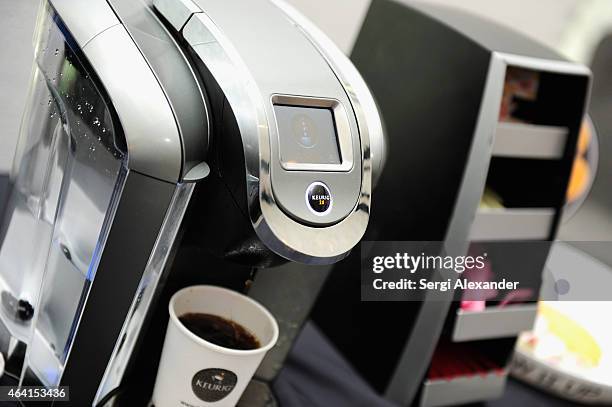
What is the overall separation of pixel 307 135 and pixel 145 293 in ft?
0.49

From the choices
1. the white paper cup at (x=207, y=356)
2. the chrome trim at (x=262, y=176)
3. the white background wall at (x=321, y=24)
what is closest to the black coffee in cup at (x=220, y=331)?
the white paper cup at (x=207, y=356)

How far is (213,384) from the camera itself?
1.50 feet

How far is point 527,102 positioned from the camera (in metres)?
0.70

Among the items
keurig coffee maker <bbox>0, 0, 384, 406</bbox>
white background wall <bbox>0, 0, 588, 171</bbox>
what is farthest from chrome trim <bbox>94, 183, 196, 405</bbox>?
white background wall <bbox>0, 0, 588, 171</bbox>

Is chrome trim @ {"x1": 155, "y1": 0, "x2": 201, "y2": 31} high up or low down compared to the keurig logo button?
up

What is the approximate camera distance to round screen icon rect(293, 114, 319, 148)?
0.42 metres

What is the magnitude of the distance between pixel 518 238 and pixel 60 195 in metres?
0.45

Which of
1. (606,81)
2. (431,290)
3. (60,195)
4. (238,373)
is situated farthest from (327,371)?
(606,81)

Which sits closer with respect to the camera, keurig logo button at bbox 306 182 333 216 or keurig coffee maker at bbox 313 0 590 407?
keurig logo button at bbox 306 182 333 216

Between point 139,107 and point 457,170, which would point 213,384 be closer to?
point 139,107

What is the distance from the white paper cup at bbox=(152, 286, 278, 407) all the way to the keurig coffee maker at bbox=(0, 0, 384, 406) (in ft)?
0.08

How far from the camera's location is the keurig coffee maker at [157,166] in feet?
1.30

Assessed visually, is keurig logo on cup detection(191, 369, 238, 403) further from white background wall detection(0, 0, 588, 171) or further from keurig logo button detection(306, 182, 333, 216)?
white background wall detection(0, 0, 588, 171)

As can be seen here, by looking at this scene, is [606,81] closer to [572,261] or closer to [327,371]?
[572,261]
